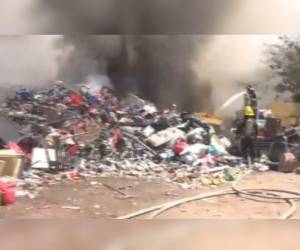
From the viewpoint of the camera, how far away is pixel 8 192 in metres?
1.37

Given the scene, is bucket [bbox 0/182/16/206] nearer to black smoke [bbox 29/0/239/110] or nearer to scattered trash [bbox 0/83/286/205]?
scattered trash [bbox 0/83/286/205]

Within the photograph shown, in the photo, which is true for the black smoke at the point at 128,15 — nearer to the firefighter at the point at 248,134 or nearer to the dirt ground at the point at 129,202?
the firefighter at the point at 248,134

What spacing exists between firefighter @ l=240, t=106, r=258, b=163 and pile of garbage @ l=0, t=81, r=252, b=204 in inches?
1.2

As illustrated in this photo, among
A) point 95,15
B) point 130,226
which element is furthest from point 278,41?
point 130,226

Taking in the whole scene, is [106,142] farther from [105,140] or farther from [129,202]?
[129,202]

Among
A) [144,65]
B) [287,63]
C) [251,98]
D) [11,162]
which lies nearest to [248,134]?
[251,98]

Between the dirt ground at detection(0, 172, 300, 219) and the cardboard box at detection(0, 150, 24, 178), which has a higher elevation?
the cardboard box at detection(0, 150, 24, 178)

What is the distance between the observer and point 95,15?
1.40m

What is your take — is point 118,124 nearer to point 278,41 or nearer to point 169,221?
point 169,221

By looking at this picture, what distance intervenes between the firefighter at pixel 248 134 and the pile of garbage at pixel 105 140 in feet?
0.10

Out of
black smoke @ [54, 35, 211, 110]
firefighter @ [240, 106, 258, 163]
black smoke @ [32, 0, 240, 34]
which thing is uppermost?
black smoke @ [32, 0, 240, 34]

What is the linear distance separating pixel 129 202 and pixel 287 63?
519 mm

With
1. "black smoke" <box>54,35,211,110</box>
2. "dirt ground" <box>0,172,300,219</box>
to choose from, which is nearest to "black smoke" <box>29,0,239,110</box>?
"black smoke" <box>54,35,211,110</box>

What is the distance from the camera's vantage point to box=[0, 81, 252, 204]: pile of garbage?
140cm
